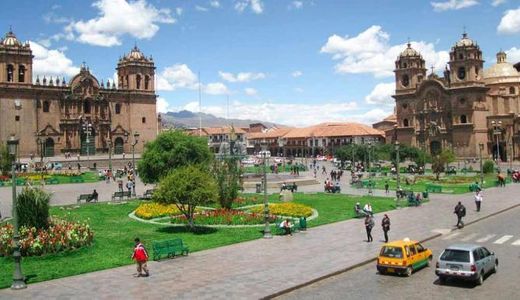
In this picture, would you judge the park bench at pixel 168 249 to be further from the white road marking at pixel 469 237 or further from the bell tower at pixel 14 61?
the bell tower at pixel 14 61

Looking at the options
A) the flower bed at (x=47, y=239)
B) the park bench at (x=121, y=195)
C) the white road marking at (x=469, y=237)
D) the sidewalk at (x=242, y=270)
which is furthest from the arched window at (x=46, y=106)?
the white road marking at (x=469, y=237)

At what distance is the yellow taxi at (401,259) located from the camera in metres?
15.0

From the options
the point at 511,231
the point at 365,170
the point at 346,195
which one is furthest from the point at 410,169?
the point at 511,231

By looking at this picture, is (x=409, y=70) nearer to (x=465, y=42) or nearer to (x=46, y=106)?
(x=465, y=42)

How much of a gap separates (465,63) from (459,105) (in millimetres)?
6526

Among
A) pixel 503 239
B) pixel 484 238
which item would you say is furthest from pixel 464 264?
pixel 484 238

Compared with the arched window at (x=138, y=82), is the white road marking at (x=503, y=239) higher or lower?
lower

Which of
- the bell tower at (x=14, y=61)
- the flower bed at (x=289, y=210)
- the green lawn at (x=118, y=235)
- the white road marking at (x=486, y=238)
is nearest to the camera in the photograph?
the green lawn at (x=118, y=235)

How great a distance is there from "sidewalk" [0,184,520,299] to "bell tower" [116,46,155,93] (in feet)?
208

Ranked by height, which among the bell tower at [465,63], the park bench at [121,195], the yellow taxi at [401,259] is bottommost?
the yellow taxi at [401,259]

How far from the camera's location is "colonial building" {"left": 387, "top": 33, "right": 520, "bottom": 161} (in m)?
82.0

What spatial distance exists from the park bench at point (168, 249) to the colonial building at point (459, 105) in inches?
2677

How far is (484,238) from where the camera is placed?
70.4 feet

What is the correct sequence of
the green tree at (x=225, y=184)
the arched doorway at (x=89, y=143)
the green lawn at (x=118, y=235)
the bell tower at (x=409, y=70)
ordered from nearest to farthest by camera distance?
the green lawn at (x=118, y=235) → the green tree at (x=225, y=184) → the arched doorway at (x=89, y=143) → the bell tower at (x=409, y=70)
